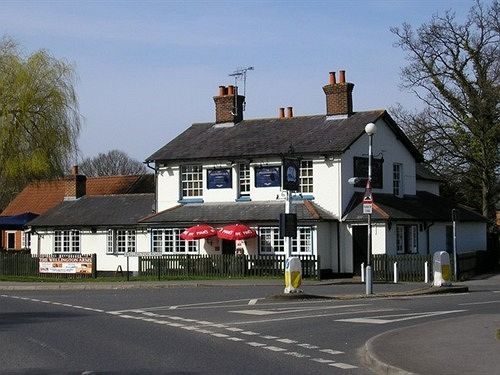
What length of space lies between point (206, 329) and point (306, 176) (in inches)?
948

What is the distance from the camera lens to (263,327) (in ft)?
61.4

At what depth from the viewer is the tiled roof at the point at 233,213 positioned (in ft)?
133

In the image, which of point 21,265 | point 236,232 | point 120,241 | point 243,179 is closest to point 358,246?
point 236,232

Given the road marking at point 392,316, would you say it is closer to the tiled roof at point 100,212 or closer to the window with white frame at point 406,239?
Result: the window with white frame at point 406,239

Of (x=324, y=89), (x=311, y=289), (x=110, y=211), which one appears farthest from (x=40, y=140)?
(x=311, y=289)

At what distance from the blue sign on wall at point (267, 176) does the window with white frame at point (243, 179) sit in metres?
0.56

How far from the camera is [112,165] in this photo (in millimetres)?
114500

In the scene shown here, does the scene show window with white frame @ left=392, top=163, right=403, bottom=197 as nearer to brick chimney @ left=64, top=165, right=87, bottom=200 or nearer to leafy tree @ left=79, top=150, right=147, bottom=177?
brick chimney @ left=64, top=165, right=87, bottom=200

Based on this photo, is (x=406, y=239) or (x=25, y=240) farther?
(x=25, y=240)

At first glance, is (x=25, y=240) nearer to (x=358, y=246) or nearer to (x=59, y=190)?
(x=59, y=190)

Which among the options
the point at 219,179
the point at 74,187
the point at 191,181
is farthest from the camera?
the point at 74,187

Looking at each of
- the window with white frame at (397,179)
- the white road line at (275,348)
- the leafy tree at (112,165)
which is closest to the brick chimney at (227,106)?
the window with white frame at (397,179)

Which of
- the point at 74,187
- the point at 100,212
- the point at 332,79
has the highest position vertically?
the point at 332,79

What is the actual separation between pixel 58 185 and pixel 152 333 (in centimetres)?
Result: 4488
